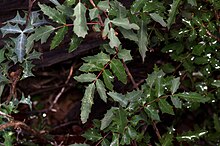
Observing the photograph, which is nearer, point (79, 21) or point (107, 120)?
point (79, 21)

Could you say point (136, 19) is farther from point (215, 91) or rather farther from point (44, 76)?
point (44, 76)

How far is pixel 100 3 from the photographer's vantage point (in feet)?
5.65

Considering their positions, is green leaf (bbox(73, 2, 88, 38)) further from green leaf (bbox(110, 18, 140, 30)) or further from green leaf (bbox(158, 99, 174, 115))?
green leaf (bbox(158, 99, 174, 115))

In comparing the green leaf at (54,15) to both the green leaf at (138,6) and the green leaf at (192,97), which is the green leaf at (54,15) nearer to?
the green leaf at (138,6)

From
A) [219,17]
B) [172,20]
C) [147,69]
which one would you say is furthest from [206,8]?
[147,69]

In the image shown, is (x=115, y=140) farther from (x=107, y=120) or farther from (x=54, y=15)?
(x=54, y=15)

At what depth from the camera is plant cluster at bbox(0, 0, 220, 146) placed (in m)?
1.78

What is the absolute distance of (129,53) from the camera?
1.83 metres

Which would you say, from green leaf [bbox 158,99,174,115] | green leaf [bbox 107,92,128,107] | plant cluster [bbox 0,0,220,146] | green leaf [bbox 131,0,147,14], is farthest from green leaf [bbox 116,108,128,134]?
green leaf [bbox 131,0,147,14]

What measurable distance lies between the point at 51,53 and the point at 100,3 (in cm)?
85

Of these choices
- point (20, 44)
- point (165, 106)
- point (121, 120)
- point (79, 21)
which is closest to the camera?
point (79, 21)


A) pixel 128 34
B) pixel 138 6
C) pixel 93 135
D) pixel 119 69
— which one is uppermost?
pixel 138 6

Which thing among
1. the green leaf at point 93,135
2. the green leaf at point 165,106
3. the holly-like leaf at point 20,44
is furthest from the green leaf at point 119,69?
the holly-like leaf at point 20,44

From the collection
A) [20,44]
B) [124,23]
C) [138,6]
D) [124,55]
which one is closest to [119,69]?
[124,55]
